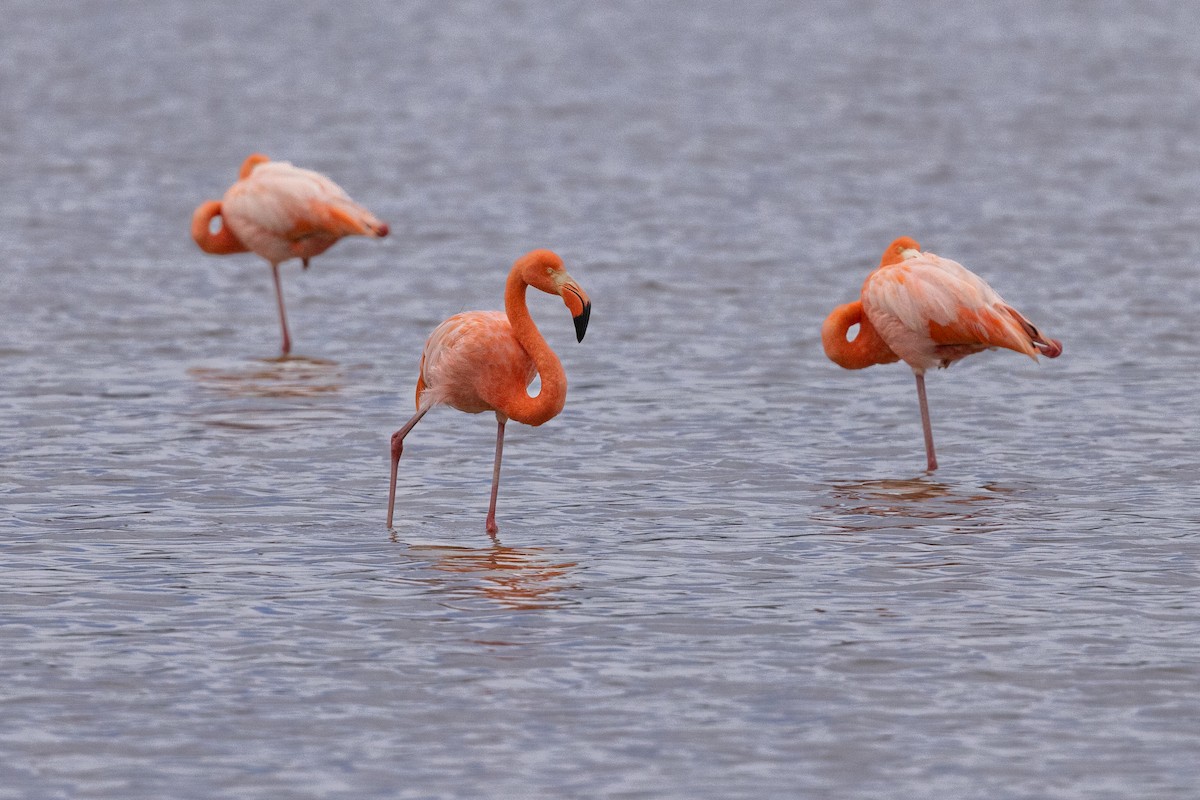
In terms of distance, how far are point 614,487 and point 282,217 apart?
4.74m

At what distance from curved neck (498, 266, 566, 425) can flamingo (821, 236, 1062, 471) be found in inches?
86.5

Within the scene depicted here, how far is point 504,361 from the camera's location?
8766mm

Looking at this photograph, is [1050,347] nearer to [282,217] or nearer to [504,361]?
[504,361]

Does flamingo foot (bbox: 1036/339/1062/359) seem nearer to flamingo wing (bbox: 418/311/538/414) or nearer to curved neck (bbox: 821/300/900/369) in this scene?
curved neck (bbox: 821/300/900/369)

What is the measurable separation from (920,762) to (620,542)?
277cm

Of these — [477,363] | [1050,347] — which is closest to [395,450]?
[477,363]

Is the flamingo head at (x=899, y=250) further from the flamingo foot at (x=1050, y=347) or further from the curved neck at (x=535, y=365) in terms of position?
the curved neck at (x=535, y=365)

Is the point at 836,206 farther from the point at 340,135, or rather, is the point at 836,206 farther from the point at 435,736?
the point at 435,736

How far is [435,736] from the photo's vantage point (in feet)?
20.9

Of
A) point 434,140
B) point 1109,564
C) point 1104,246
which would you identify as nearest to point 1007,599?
point 1109,564

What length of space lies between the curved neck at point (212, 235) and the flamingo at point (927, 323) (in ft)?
16.8

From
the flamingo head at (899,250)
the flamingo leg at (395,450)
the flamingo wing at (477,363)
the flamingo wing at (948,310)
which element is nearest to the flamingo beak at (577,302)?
the flamingo wing at (477,363)

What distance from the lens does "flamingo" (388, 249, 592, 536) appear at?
8547 millimetres

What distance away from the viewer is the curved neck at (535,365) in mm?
8531
